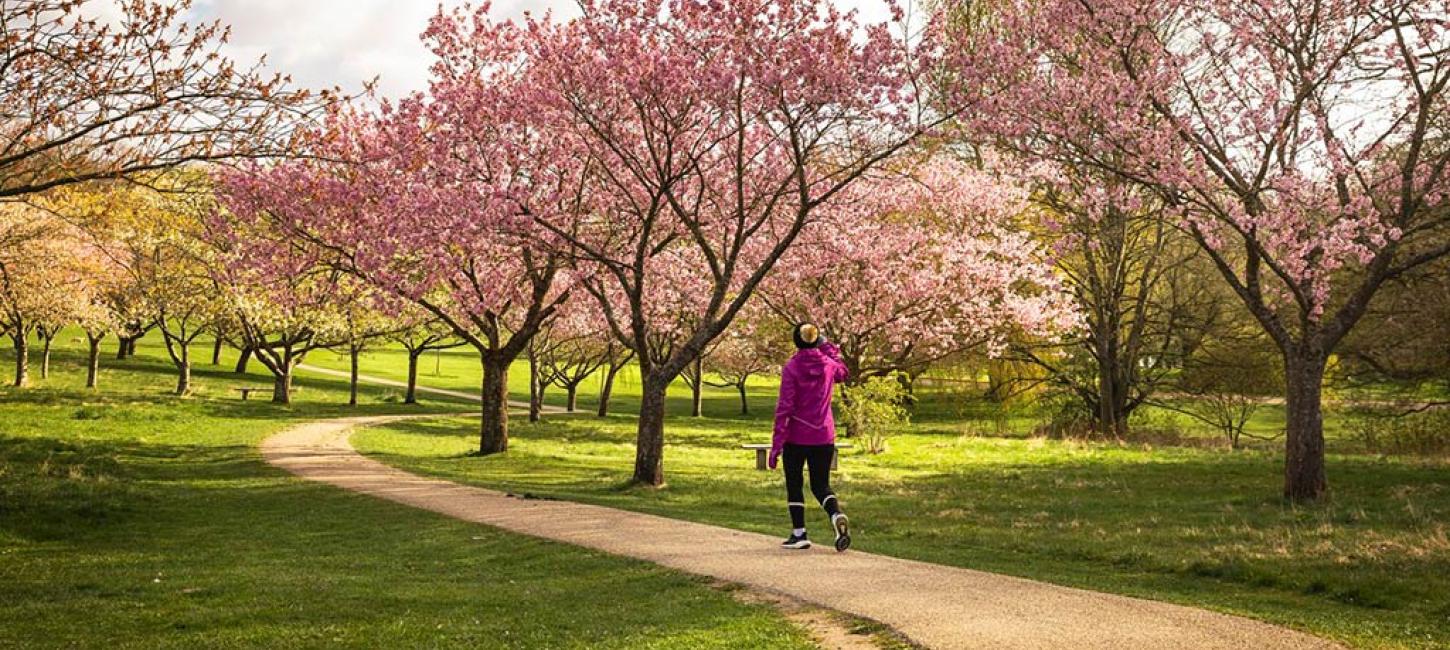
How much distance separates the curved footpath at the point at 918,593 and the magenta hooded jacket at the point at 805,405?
125 centimetres

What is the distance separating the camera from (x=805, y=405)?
11.2m

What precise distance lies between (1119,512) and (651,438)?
28.5 ft

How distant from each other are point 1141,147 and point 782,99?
244 inches

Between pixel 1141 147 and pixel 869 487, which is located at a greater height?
pixel 1141 147

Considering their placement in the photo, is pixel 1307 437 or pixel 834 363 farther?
pixel 1307 437

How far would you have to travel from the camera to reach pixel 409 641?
7617mm

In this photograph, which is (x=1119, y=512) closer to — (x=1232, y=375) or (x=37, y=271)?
(x=1232, y=375)

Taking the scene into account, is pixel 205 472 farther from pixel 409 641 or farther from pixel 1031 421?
pixel 1031 421

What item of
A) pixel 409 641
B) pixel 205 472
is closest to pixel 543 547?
pixel 409 641

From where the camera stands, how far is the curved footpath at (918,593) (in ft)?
23.6

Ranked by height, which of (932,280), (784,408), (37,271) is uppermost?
(932,280)

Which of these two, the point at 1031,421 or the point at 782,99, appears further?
the point at 1031,421

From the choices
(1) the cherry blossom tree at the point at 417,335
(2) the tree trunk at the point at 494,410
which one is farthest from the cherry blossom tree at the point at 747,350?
(1) the cherry blossom tree at the point at 417,335

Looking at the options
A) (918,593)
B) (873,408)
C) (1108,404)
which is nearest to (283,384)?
(873,408)
